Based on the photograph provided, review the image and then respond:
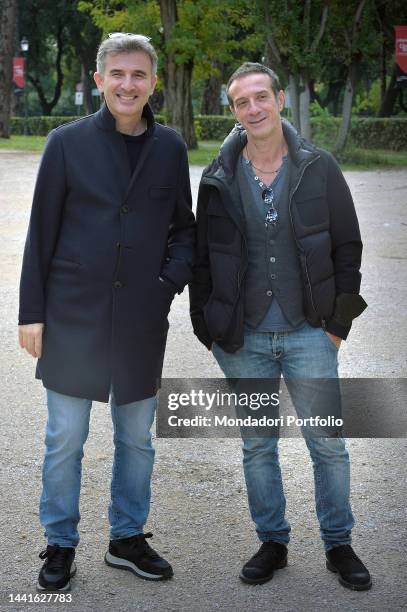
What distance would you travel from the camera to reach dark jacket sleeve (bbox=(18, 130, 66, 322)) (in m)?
3.78

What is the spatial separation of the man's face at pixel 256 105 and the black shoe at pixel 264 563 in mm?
1514

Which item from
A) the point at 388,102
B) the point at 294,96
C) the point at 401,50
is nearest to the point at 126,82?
the point at 294,96

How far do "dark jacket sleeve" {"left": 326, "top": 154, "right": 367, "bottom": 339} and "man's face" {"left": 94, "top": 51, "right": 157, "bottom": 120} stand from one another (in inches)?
28.6

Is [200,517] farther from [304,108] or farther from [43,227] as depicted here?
[304,108]

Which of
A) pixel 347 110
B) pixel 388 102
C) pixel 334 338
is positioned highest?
pixel 334 338

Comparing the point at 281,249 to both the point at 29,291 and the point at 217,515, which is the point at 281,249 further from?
the point at 217,515

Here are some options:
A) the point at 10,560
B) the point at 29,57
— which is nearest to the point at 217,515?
the point at 10,560

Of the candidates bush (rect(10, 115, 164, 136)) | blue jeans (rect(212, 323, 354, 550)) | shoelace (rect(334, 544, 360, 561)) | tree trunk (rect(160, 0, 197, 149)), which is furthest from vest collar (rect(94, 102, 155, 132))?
bush (rect(10, 115, 164, 136))

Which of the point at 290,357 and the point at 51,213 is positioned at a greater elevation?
the point at 51,213

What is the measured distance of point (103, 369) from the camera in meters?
3.91

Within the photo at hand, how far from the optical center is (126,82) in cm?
378

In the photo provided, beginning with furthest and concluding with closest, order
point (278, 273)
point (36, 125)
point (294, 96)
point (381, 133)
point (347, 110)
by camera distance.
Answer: point (36, 125) → point (381, 133) → point (347, 110) → point (294, 96) → point (278, 273)

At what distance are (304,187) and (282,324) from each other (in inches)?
19.6

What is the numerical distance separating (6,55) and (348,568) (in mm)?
40551
